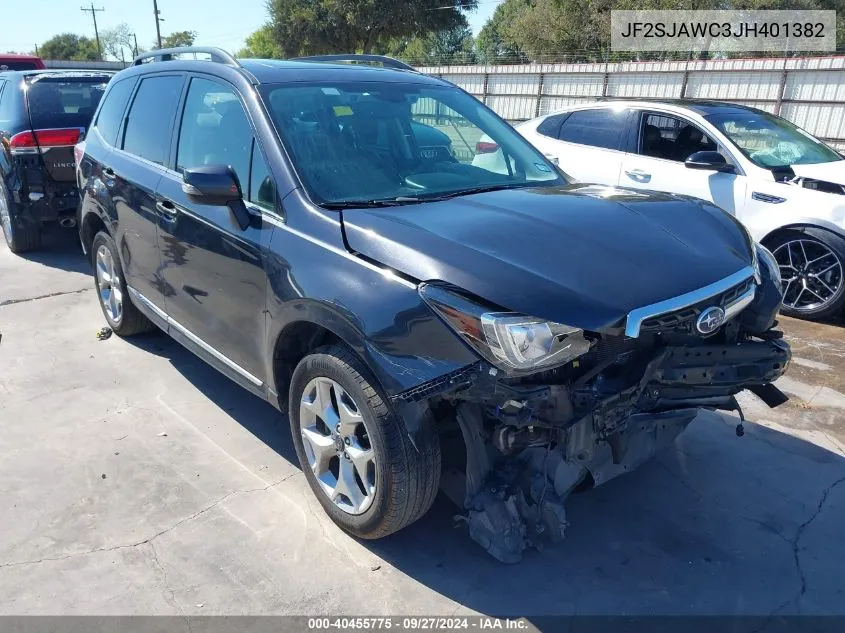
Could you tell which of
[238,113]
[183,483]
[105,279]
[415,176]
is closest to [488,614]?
[183,483]

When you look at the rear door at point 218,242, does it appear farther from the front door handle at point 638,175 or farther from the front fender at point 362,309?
the front door handle at point 638,175

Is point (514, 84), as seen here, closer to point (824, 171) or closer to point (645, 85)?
point (645, 85)

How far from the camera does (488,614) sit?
2.55 m

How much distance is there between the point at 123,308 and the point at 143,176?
125 cm

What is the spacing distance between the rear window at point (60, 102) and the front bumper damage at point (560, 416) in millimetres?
6447

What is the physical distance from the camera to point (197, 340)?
3729mm

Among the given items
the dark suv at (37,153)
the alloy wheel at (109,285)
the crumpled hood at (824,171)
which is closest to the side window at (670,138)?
the crumpled hood at (824,171)

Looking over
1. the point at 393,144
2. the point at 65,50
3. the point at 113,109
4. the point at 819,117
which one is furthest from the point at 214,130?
the point at 65,50

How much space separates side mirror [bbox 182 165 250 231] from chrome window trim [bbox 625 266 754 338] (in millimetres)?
1768

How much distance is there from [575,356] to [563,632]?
40.6 inches

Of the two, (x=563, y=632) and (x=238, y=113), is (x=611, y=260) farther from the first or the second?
(x=238, y=113)

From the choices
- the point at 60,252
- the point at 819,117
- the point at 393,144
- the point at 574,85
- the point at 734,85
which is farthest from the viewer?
the point at 574,85

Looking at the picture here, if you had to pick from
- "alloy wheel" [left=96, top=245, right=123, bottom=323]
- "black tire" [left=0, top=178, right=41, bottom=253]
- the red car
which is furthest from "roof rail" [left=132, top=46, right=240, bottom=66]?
the red car

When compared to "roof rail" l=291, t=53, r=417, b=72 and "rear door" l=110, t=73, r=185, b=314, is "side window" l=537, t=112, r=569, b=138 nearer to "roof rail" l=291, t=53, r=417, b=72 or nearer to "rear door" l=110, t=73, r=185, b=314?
"roof rail" l=291, t=53, r=417, b=72
